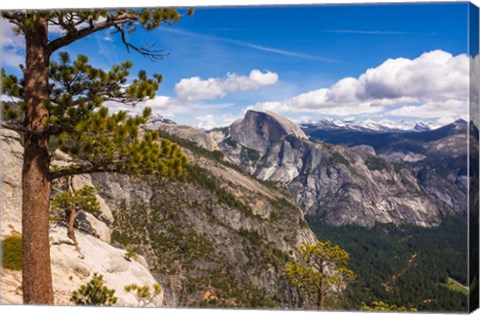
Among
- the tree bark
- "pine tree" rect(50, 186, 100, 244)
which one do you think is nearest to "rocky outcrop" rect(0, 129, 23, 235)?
"pine tree" rect(50, 186, 100, 244)

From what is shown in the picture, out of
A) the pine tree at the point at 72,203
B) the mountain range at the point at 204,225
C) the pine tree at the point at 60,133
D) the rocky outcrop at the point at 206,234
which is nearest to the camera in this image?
the pine tree at the point at 60,133

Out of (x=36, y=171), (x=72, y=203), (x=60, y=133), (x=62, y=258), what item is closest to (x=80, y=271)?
(x=62, y=258)

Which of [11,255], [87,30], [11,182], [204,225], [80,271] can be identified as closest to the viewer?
[87,30]

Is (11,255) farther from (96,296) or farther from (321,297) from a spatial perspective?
(321,297)

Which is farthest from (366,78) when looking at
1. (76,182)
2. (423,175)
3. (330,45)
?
(423,175)

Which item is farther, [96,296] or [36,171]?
[96,296]

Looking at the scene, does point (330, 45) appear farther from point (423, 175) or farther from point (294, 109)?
point (423, 175)

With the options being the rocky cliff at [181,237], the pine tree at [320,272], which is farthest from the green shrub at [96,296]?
the pine tree at [320,272]

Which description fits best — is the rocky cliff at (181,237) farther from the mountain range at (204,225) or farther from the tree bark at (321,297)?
the tree bark at (321,297)
